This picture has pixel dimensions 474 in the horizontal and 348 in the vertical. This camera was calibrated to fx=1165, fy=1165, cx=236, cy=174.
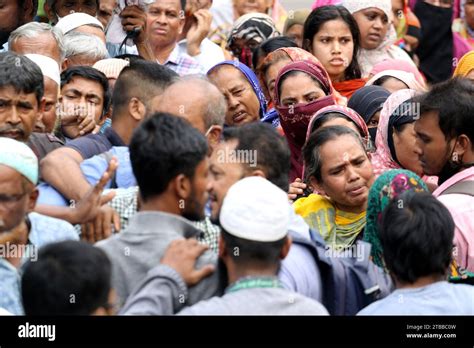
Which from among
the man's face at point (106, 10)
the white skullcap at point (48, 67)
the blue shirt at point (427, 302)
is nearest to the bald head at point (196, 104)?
the white skullcap at point (48, 67)

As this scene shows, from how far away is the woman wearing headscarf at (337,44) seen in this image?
27.0 feet

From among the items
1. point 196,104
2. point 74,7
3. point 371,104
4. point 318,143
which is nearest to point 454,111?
point 318,143

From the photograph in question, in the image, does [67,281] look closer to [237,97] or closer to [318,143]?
[318,143]

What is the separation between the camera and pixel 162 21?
27.5 feet

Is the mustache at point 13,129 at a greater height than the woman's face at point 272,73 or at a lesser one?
lesser

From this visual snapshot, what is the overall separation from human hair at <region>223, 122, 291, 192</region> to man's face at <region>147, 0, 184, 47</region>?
135 inches

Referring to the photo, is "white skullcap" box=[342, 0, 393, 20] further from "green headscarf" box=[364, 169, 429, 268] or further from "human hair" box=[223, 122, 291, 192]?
"green headscarf" box=[364, 169, 429, 268]

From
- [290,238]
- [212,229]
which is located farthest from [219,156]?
[290,238]

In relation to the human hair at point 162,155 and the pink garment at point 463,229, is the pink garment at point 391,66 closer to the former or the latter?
the pink garment at point 463,229

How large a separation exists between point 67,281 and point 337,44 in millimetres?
4709

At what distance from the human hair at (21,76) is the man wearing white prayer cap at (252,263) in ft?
6.37

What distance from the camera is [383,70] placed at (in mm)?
8180
